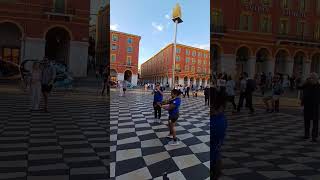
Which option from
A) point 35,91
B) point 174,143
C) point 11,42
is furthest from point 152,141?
point 35,91

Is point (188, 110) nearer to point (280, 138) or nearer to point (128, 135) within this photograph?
point (128, 135)

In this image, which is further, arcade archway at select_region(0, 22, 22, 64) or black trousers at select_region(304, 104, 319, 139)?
black trousers at select_region(304, 104, 319, 139)

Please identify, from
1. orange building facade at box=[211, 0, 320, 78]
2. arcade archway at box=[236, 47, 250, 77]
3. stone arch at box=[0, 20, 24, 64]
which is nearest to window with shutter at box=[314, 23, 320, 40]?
orange building facade at box=[211, 0, 320, 78]

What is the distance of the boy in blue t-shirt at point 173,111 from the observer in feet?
1.97

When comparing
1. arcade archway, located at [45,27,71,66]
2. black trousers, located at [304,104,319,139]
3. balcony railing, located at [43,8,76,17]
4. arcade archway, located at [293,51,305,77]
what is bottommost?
black trousers, located at [304,104,319,139]

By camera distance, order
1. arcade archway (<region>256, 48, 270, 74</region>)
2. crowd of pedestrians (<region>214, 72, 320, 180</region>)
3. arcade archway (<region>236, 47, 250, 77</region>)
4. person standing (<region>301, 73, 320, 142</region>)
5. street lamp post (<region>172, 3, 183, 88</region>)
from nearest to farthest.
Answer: street lamp post (<region>172, 3, 183, 88</region>) < crowd of pedestrians (<region>214, 72, 320, 180</region>) < arcade archway (<region>236, 47, 250, 77</region>) < arcade archway (<region>256, 48, 270, 74</region>) < person standing (<region>301, 73, 320, 142</region>)

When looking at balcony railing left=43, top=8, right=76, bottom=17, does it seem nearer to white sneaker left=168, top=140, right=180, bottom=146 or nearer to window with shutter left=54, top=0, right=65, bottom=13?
window with shutter left=54, top=0, right=65, bottom=13

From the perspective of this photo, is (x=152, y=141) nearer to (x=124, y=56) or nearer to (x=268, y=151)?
(x=124, y=56)

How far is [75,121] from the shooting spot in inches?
115

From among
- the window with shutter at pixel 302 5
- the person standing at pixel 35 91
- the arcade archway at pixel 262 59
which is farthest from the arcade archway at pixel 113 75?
the person standing at pixel 35 91

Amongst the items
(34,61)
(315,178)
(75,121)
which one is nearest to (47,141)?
(34,61)

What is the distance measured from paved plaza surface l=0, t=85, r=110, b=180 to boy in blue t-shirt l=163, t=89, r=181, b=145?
0.22m

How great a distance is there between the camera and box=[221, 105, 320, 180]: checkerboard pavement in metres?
1.61

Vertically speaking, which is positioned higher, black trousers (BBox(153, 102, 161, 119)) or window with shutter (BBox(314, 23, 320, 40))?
window with shutter (BBox(314, 23, 320, 40))
